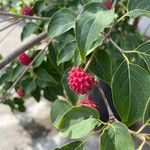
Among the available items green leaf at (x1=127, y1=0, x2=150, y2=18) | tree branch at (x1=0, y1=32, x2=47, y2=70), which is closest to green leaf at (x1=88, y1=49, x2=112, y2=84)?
green leaf at (x1=127, y1=0, x2=150, y2=18)

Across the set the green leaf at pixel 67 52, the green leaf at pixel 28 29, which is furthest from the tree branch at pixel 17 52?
the green leaf at pixel 67 52

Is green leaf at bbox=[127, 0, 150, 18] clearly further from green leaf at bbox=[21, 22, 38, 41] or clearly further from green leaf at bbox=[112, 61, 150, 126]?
green leaf at bbox=[21, 22, 38, 41]

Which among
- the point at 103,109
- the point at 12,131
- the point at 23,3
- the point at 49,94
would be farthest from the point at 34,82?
the point at 12,131

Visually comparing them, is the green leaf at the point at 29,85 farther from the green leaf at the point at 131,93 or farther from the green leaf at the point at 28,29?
the green leaf at the point at 131,93

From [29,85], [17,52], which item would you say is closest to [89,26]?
[17,52]

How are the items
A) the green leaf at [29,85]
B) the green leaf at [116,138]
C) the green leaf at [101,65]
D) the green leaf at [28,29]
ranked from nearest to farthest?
1. the green leaf at [116,138]
2. the green leaf at [101,65]
3. the green leaf at [28,29]
4. the green leaf at [29,85]

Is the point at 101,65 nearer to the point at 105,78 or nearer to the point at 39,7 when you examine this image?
the point at 105,78

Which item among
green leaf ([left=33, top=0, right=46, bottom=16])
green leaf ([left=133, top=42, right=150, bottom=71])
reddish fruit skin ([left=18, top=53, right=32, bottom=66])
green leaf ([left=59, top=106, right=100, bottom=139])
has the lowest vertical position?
reddish fruit skin ([left=18, top=53, right=32, bottom=66])
